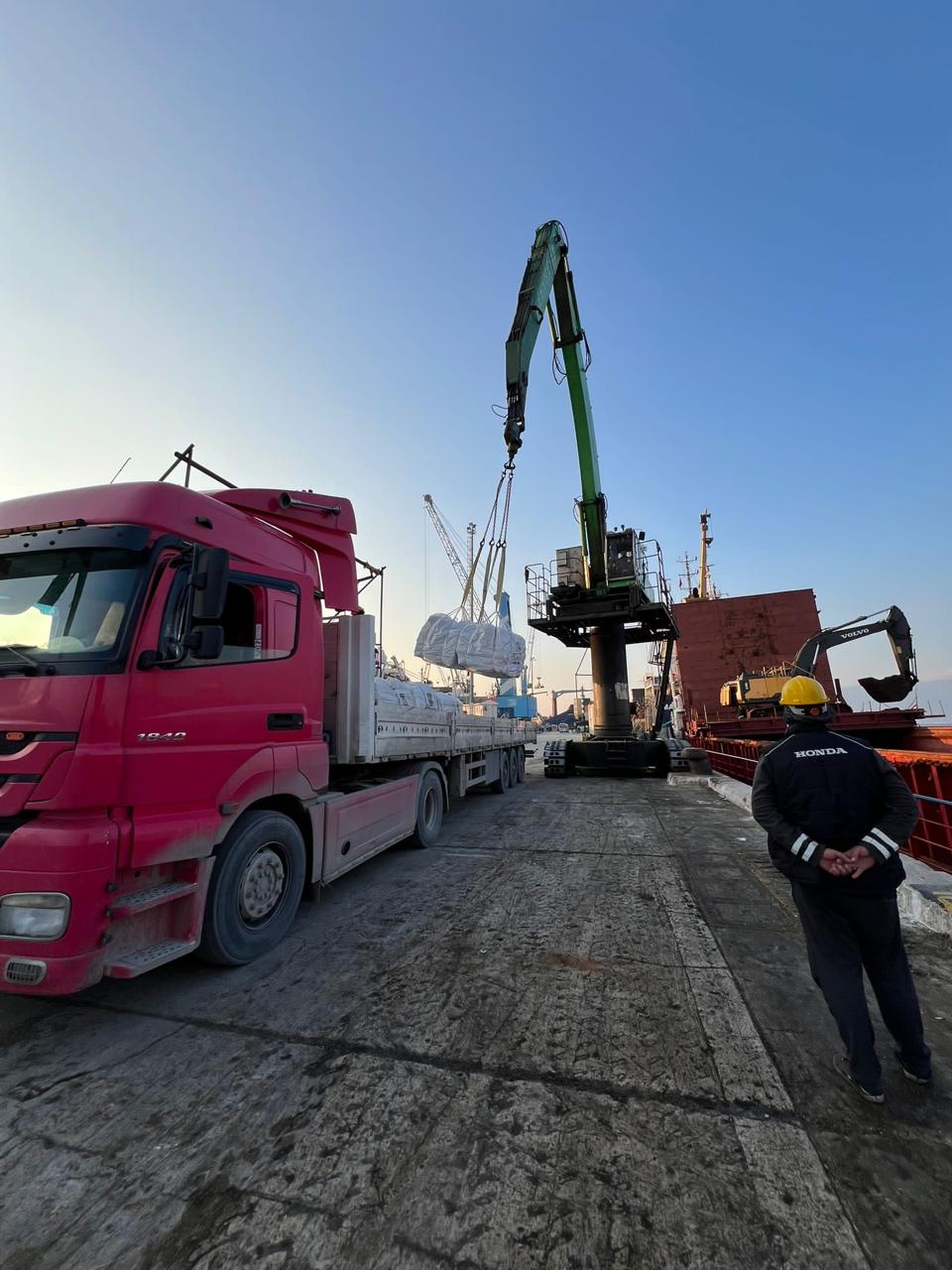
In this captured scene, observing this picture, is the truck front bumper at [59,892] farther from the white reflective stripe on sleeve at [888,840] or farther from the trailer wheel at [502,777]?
the trailer wheel at [502,777]

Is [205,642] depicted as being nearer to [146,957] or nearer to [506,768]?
[146,957]

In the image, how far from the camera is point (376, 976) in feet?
11.5

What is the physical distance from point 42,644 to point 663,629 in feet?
50.7

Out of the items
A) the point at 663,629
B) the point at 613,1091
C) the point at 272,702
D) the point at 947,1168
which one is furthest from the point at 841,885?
the point at 663,629

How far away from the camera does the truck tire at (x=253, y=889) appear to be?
3.51 meters

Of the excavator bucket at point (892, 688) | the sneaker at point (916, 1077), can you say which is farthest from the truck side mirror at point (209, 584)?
the excavator bucket at point (892, 688)

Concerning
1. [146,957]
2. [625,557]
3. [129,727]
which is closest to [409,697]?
[129,727]

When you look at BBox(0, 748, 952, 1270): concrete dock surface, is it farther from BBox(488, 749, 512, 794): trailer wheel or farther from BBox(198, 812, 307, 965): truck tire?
BBox(488, 749, 512, 794): trailer wheel

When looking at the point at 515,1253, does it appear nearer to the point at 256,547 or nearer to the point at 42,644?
the point at 42,644

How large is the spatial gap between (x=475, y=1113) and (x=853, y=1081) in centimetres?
172

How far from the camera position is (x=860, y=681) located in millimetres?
15477

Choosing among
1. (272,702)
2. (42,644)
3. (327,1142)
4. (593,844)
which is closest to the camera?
(327,1142)

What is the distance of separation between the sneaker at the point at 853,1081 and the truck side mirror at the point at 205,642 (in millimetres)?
3896

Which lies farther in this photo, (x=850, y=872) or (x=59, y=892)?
(x=59, y=892)
